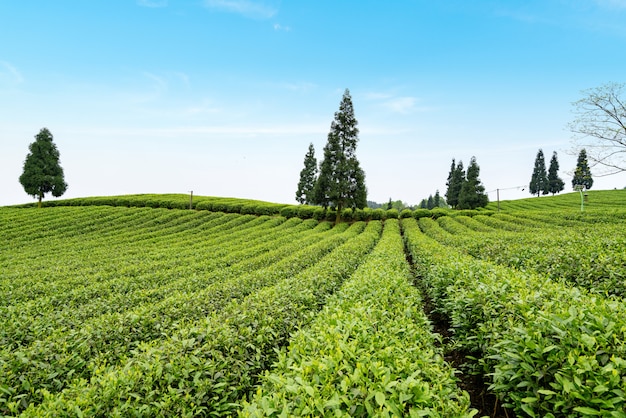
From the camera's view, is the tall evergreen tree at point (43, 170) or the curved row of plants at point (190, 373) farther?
the tall evergreen tree at point (43, 170)

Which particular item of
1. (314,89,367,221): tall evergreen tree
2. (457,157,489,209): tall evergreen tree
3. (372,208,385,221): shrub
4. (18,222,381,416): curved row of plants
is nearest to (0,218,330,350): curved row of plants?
(18,222,381,416): curved row of plants

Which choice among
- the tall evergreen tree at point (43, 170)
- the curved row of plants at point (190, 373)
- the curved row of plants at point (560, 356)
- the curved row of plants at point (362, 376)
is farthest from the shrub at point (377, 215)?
the tall evergreen tree at point (43, 170)

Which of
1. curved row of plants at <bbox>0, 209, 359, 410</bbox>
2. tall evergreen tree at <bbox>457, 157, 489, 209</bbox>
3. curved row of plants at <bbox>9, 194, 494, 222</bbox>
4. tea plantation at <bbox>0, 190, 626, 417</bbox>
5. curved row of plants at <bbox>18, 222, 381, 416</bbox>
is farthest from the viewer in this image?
tall evergreen tree at <bbox>457, 157, 489, 209</bbox>

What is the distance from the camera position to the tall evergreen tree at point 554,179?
78875 mm

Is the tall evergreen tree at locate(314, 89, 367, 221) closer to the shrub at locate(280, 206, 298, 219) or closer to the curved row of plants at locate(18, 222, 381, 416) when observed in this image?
the shrub at locate(280, 206, 298, 219)

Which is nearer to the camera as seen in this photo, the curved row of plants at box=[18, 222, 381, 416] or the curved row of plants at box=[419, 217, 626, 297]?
the curved row of plants at box=[18, 222, 381, 416]

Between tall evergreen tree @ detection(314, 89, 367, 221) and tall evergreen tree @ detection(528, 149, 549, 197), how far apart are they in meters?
71.2

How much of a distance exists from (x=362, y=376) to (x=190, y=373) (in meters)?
2.02

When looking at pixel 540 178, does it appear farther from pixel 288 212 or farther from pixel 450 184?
pixel 288 212

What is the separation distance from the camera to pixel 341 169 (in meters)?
31.5

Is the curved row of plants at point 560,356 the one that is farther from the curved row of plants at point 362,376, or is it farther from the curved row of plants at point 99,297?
the curved row of plants at point 99,297

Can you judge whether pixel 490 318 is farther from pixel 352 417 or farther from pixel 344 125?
pixel 344 125

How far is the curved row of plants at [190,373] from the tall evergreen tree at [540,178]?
9547 cm

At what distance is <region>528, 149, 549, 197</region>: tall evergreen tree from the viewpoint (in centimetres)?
7931
